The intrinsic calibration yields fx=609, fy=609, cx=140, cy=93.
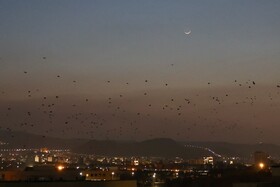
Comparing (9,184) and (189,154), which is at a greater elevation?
(189,154)

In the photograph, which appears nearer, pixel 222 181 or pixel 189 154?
pixel 222 181

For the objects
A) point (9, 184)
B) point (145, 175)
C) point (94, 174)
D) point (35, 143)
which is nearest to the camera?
point (9, 184)

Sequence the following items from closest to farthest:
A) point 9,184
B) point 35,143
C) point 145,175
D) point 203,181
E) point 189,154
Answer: point 9,184 → point 203,181 → point 145,175 → point 189,154 → point 35,143

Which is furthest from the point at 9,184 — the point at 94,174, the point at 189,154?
the point at 189,154

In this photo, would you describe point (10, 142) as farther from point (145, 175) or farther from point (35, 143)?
point (145, 175)

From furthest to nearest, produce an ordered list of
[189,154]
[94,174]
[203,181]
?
[189,154], [203,181], [94,174]

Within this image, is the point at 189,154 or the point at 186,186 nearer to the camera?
the point at 186,186

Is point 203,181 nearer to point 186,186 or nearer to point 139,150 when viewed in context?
point 186,186

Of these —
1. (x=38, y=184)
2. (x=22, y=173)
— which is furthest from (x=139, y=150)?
(x=38, y=184)

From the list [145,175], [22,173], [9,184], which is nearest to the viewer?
[9,184]
